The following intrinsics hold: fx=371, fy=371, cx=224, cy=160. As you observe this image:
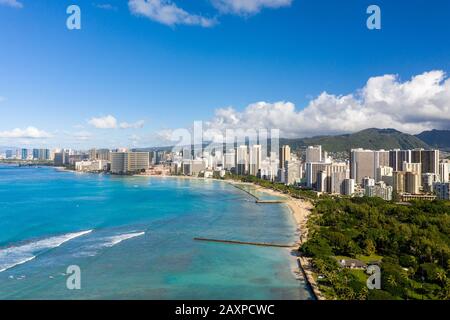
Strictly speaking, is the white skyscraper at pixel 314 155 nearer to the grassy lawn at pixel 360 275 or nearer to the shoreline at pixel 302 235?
the shoreline at pixel 302 235

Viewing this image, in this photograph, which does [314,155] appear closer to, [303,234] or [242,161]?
[242,161]

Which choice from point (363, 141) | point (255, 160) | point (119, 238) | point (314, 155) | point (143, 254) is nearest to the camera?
point (143, 254)

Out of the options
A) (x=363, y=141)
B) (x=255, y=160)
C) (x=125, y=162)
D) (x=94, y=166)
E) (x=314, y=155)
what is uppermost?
(x=363, y=141)

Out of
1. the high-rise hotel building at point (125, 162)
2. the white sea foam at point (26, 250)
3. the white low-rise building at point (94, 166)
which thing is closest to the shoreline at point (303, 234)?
the white sea foam at point (26, 250)

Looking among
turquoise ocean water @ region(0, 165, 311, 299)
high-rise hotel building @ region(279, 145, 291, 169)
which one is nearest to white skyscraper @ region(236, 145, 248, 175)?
high-rise hotel building @ region(279, 145, 291, 169)

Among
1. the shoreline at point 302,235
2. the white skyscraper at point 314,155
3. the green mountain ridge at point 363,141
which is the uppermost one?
the green mountain ridge at point 363,141

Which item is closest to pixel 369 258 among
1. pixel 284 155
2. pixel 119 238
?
pixel 119 238
